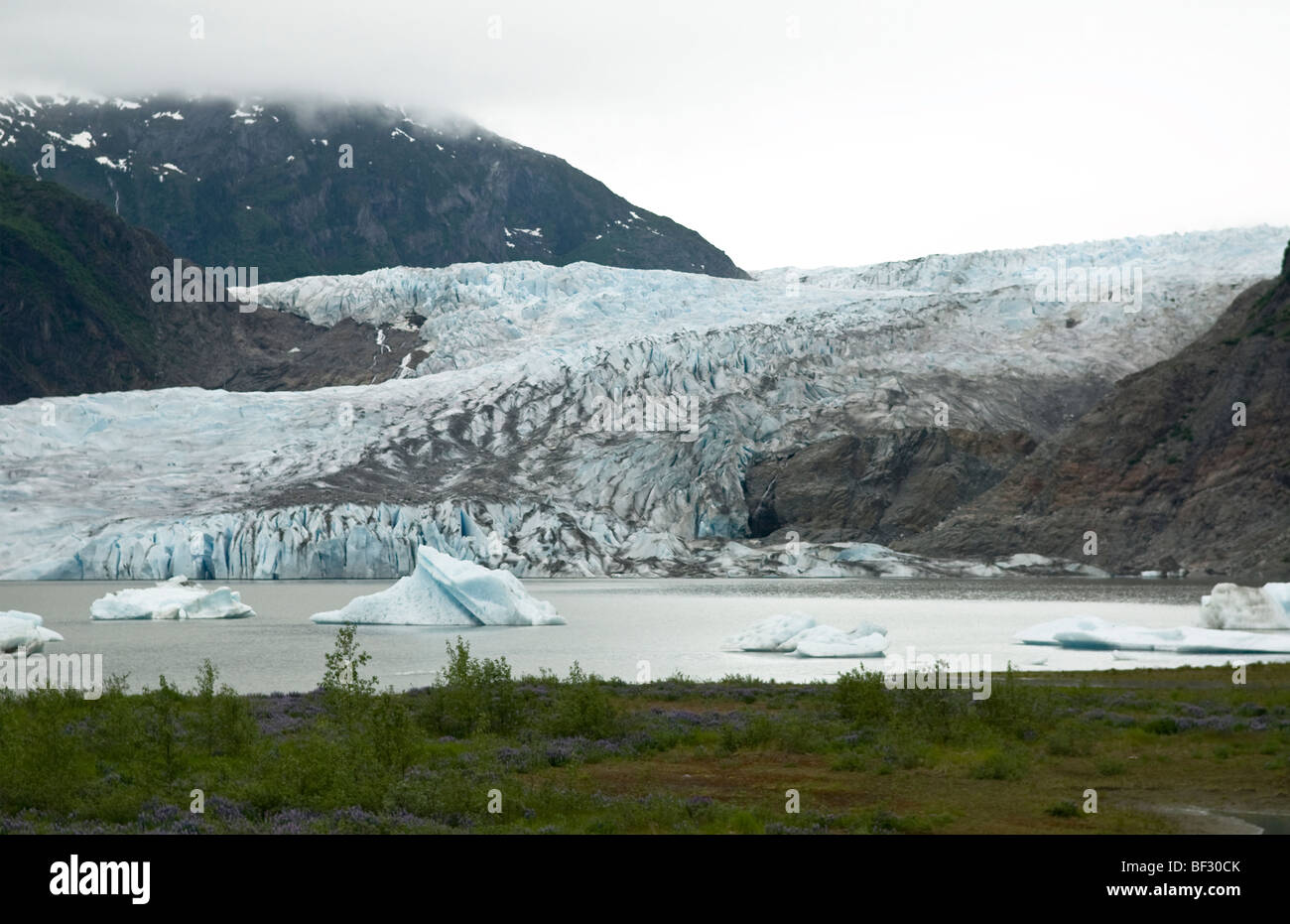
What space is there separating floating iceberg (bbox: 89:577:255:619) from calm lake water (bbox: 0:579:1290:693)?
2.48 ft

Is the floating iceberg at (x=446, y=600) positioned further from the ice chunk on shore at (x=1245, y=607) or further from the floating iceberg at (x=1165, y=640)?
the ice chunk on shore at (x=1245, y=607)

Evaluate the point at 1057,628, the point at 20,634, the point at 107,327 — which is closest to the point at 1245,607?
the point at 1057,628

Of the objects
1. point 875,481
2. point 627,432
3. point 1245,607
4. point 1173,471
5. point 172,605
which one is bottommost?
point 172,605

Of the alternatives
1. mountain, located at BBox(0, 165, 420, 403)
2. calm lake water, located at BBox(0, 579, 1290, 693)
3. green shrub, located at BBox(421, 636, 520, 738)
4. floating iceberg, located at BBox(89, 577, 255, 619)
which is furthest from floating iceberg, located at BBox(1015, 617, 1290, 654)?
mountain, located at BBox(0, 165, 420, 403)

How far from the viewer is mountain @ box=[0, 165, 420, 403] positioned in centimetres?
15488

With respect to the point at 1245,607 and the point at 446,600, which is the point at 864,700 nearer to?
the point at 1245,607

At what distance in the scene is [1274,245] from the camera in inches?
4892

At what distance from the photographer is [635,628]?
49.3 metres

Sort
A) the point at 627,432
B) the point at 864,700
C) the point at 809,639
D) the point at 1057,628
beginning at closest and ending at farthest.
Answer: the point at 864,700
the point at 809,639
the point at 1057,628
the point at 627,432

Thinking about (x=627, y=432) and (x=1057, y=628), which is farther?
(x=627, y=432)

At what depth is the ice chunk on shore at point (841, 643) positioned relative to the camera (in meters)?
36.8

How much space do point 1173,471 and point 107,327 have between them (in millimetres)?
129630

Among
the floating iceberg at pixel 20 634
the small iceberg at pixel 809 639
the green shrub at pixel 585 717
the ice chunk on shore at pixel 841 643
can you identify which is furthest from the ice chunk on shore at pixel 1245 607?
the floating iceberg at pixel 20 634

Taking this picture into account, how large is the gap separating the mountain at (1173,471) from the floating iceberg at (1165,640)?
4649cm
